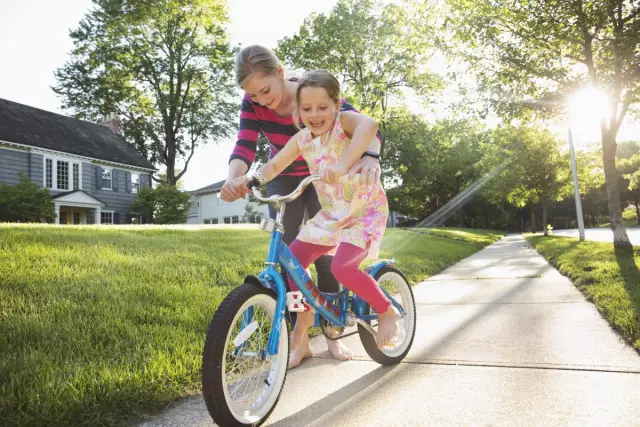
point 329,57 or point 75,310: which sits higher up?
point 329,57

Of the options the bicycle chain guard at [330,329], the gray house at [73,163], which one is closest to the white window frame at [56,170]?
the gray house at [73,163]

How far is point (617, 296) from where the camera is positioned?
429 cm

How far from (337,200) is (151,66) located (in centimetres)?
3038

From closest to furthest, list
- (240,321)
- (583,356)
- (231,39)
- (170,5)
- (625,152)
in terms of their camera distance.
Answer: (240,321), (583,356), (170,5), (231,39), (625,152)

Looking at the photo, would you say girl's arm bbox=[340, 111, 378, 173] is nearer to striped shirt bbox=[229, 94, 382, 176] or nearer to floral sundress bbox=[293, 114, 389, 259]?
floral sundress bbox=[293, 114, 389, 259]

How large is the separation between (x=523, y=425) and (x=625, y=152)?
81.4 m

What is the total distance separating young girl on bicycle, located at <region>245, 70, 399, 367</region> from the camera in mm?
2305

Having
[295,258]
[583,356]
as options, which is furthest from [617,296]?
[295,258]

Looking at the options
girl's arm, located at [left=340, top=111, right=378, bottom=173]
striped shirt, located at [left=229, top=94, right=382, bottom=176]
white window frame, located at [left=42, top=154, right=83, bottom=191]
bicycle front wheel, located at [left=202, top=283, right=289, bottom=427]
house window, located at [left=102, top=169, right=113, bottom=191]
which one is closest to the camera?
bicycle front wheel, located at [left=202, top=283, right=289, bottom=427]

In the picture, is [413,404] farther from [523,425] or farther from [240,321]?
[240,321]

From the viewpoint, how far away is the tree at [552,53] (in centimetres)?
895

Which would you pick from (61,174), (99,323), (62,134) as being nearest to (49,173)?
(61,174)

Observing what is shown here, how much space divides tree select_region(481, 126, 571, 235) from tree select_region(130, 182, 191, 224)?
61.8 ft

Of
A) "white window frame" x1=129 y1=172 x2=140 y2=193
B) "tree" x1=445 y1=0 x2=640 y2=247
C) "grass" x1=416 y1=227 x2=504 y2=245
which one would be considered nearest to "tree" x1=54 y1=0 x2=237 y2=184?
"white window frame" x1=129 y1=172 x2=140 y2=193
